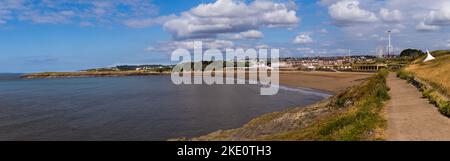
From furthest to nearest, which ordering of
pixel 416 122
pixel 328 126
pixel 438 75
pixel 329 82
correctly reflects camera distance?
pixel 329 82, pixel 438 75, pixel 328 126, pixel 416 122

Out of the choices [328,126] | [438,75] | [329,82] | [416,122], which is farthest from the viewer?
[329,82]

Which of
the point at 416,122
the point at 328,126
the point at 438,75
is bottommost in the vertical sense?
the point at 328,126

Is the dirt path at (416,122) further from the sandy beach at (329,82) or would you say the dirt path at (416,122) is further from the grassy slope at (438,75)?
the sandy beach at (329,82)

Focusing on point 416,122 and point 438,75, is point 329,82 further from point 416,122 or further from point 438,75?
point 416,122

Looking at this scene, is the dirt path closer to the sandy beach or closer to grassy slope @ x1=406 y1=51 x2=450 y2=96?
grassy slope @ x1=406 y1=51 x2=450 y2=96

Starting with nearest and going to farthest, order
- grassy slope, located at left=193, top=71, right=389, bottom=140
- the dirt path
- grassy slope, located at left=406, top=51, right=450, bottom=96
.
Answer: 1. the dirt path
2. grassy slope, located at left=193, top=71, right=389, bottom=140
3. grassy slope, located at left=406, top=51, right=450, bottom=96

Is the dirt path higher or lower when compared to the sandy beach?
higher

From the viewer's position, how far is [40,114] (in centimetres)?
4062

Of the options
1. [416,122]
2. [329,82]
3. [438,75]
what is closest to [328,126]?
[416,122]

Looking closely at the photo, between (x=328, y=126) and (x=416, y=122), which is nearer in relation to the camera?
(x=416, y=122)

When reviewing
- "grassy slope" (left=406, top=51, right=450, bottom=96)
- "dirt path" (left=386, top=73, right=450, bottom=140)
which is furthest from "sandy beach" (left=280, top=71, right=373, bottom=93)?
"dirt path" (left=386, top=73, right=450, bottom=140)

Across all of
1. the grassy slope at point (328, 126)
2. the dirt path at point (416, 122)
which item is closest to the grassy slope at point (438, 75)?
the grassy slope at point (328, 126)
